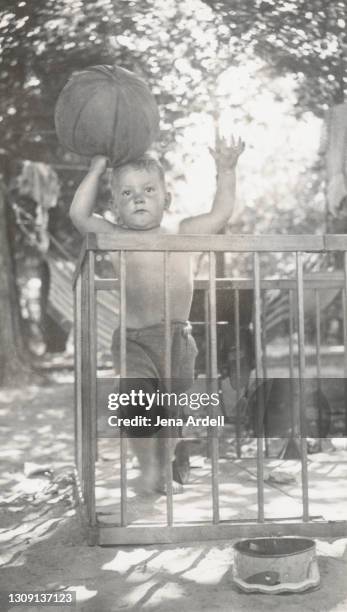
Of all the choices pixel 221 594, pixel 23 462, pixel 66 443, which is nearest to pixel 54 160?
pixel 66 443

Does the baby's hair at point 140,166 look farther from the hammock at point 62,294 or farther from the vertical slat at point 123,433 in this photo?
the hammock at point 62,294

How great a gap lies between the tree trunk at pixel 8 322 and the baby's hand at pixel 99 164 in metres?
5.83

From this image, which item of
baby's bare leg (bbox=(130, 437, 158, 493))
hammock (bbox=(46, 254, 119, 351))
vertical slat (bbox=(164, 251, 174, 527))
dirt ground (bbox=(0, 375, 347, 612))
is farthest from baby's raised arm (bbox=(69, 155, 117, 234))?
hammock (bbox=(46, 254, 119, 351))

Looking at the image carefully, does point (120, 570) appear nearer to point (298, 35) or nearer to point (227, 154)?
point (227, 154)

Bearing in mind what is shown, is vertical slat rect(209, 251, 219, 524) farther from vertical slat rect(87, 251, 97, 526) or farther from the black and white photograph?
vertical slat rect(87, 251, 97, 526)

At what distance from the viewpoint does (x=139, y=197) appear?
8.43 feet

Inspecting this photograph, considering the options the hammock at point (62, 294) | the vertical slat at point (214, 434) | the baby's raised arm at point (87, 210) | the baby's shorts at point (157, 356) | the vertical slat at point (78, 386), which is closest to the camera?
the vertical slat at point (214, 434)

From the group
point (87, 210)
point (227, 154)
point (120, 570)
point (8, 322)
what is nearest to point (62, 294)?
point (8, 322)

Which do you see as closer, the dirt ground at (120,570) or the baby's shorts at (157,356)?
the dirt ground at (120,570)

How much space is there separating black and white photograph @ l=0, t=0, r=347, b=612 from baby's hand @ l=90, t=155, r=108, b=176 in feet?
0.04

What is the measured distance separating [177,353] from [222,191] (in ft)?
2.09

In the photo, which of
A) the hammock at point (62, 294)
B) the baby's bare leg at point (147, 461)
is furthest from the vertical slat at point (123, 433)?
the hammock at point (62, 294)

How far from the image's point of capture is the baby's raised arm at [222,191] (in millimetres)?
2422

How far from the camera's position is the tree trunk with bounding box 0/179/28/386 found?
8.11 metres
